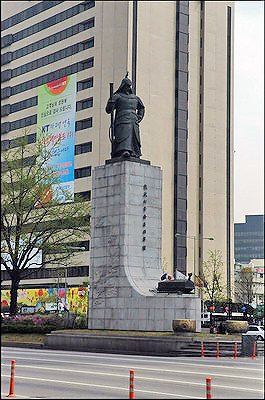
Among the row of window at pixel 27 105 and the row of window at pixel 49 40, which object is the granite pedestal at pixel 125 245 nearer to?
the row of window at pixel 27 105

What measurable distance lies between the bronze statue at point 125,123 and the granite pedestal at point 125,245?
1020mm

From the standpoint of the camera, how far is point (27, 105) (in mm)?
106688

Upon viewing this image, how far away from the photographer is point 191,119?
66750 millimetres

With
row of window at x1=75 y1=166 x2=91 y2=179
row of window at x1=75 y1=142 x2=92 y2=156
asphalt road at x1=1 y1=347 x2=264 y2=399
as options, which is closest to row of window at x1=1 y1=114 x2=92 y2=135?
row of window at x1=75 y1=142 x2=92 y2=156

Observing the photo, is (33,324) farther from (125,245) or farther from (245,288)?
(245,288)

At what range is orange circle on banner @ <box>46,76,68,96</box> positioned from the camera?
101 meters

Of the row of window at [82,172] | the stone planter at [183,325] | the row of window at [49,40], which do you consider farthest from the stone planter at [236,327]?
the row of window at [49,40]

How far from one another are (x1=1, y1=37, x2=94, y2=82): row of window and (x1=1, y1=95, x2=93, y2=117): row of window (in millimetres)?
4004

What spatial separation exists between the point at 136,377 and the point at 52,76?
85.9 metres

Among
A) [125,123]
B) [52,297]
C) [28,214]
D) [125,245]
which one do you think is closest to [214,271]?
[52,297]

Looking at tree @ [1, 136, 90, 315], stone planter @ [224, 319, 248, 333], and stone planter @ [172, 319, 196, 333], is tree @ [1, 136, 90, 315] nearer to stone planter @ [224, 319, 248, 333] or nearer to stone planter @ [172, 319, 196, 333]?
stone planter @ [224, 319, 248, 333]

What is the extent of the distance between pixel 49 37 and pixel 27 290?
3420 cm

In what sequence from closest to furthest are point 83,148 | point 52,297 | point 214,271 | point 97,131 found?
point 214,271 → point 52,297 → point 97,131 → point 83,148

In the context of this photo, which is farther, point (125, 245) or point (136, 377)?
point (125, 245)
